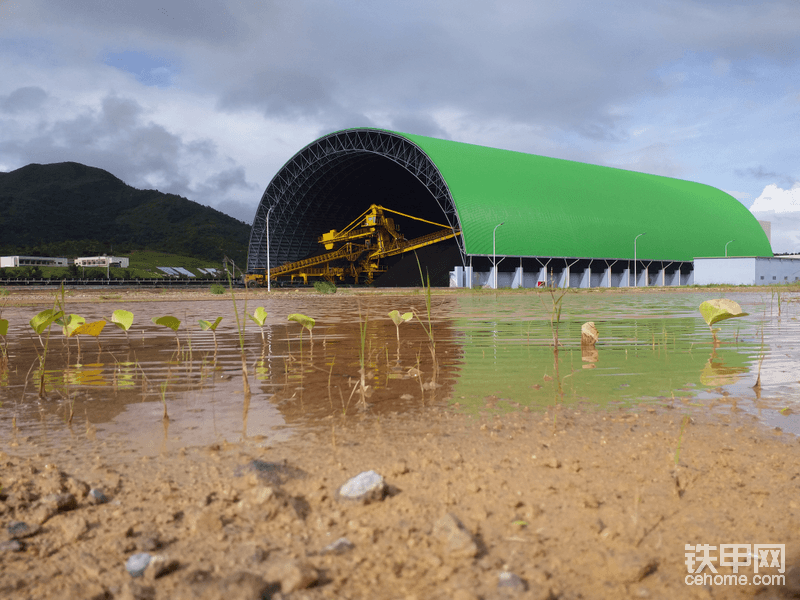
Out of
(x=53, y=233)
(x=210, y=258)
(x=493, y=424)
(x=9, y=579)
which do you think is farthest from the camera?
(x=53, y=233)

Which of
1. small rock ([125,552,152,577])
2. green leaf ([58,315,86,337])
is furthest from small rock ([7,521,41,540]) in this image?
green leaf ([58,315,86,337])

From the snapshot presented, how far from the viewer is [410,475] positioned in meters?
3.13

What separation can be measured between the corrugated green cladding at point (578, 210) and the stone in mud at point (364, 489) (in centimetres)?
4718

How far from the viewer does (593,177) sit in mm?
63281

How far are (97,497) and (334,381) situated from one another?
10.6ft

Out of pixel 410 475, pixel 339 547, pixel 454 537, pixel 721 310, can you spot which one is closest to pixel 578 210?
pixel 721 310

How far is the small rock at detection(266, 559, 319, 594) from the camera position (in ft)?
6.98

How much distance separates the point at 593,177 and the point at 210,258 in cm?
8020

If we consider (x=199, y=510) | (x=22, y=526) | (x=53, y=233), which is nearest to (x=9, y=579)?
(x=22, y=526)

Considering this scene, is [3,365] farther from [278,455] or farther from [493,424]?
[493,424]

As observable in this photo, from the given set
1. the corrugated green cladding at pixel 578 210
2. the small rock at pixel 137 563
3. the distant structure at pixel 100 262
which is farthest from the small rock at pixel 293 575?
the distant structure at pixel 100 262

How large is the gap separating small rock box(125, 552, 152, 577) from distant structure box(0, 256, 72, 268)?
282 feet

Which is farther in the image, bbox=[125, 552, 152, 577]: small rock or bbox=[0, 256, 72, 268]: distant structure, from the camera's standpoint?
bbox=[0, 256, 72, 268]: distant structure

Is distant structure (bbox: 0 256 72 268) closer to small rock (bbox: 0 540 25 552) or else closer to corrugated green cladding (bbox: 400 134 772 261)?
corrugated green cladding (bbox: 400 134 772 261)
